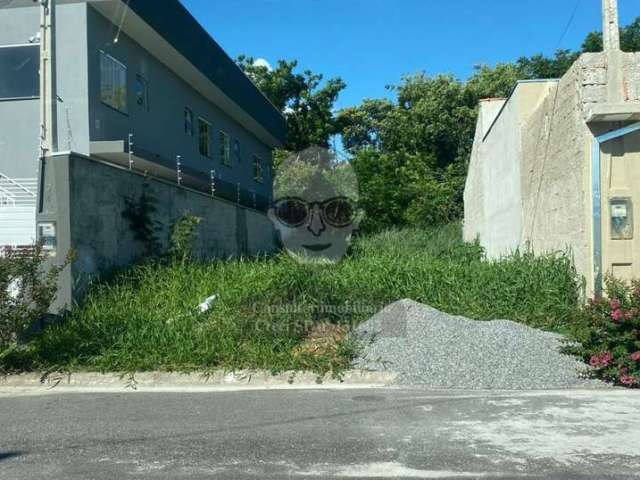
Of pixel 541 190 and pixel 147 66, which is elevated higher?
pixel 147 66

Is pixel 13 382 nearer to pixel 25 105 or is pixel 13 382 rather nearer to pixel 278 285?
pixel 278 285

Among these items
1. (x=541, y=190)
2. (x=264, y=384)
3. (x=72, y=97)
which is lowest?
(x=264, y=384)

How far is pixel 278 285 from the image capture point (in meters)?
9.34

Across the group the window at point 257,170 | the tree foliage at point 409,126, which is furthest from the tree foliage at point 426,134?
the window at point 257,170

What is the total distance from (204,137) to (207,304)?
12894mm

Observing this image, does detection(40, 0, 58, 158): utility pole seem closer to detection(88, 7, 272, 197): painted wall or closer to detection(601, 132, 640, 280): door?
detection(88, 7, 272, 197): painted wall

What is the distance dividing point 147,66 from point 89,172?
24.4ft

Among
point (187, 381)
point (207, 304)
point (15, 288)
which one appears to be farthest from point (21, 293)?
point (207, 304)

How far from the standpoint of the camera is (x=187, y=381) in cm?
769

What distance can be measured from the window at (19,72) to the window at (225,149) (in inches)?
374

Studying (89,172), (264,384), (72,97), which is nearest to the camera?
(264,384)

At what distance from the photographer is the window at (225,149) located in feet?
76.5

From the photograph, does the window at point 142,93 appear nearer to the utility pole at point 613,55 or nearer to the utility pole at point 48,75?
the utility pole at point 48,75

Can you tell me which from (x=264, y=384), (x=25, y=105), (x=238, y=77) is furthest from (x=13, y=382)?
(x=238, y=77)
